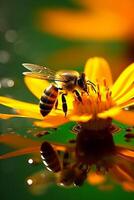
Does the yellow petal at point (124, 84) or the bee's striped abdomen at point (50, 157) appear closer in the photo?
the bee's striped abdomen at point (50, 157)

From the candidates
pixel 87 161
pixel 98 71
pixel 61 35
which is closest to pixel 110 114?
pixel 87 161

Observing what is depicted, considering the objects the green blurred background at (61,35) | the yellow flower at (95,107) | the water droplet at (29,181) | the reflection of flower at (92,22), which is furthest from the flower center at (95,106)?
the reflection of flower at (92,22)

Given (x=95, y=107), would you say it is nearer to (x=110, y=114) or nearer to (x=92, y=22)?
(x=110, y=114)

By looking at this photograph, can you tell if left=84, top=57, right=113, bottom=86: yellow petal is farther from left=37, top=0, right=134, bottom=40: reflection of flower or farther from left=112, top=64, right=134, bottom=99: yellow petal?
left=37, top=0, right=134, bottom=40: reflection of flower

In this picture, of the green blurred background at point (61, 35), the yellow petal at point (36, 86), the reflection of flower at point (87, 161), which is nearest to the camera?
the reflection of flower at point (87, 161)

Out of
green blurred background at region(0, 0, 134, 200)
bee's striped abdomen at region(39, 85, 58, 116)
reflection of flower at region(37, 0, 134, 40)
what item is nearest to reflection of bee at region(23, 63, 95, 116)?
bee's striped abdomen at region(39, 85, 58, 116)

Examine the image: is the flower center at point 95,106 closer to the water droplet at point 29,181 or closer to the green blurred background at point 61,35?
the water droplet at point 29,181

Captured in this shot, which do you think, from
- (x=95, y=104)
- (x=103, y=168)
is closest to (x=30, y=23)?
(x=95, y=104)
